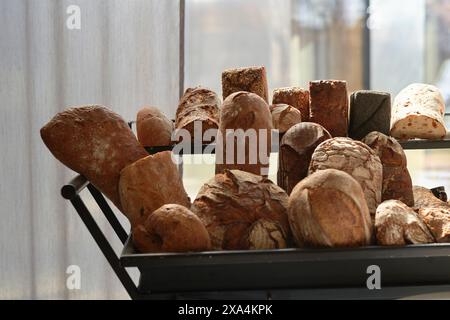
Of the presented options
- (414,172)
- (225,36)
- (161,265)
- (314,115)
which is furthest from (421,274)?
(225,36)

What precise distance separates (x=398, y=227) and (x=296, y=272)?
13 cm

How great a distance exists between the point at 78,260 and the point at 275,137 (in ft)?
3.15

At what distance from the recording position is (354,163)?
2.56ft

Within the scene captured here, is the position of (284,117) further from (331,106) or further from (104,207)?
(104,207)

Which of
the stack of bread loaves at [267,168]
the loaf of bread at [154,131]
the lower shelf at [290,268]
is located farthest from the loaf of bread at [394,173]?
the loaf of bread at [154,131]

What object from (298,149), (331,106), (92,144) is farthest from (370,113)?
(92,144)

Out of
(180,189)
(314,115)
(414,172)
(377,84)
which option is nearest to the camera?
(180,189)

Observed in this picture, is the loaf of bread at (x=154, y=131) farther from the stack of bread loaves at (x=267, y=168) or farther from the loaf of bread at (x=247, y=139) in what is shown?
the loaf of bread at (x=247, y=139)

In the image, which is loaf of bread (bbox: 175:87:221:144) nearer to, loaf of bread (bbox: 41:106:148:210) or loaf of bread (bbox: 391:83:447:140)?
loaf of bread (bbox: 41:106:148:210)

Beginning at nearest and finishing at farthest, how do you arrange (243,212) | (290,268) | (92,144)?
(290,268), (243,212), (92,144)

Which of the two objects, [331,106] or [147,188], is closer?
[147,188]

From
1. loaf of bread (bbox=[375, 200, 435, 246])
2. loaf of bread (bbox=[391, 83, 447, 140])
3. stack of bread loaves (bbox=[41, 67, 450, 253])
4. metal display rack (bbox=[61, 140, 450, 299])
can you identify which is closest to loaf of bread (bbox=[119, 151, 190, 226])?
stack of bread loaves (bbox=[41, 67, 450, 253])

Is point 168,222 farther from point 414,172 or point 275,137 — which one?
point 414,172

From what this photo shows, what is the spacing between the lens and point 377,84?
3.71m
